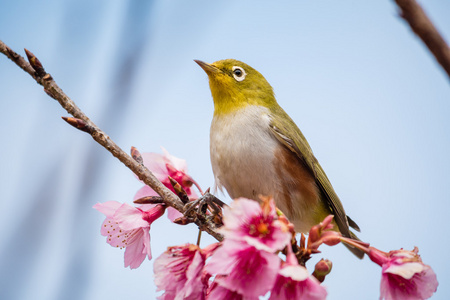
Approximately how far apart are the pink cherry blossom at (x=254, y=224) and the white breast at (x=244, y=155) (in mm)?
1615

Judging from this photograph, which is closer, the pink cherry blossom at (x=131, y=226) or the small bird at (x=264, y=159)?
the pink cherry blossom at (x=131, y=226)

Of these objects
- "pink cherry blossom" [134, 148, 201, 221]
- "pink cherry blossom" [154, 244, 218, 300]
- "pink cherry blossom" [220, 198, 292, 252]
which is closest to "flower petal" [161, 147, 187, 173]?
"pink cherry blossom" [134, 148, 201, 221]

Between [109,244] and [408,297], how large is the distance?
6.07ft

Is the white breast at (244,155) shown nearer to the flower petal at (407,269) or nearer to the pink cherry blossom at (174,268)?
the pink cherry blossom at (174,268)

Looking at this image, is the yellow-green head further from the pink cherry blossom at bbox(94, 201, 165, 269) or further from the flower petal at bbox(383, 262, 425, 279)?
the flower petal at bbox(383, 262, 425, 279)

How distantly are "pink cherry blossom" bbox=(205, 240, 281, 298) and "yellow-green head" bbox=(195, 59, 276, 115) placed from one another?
2381 mm

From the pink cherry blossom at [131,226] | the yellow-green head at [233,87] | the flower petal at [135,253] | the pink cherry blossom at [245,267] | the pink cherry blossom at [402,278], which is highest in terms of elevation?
the yellow-green head at [233,87]

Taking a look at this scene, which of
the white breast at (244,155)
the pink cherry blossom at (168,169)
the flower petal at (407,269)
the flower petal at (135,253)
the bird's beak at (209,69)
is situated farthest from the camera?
the bird's beak at (209,69)

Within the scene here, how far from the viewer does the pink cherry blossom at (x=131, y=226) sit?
8.75 ft

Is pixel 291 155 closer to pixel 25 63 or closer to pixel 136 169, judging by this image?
pixel 136 169

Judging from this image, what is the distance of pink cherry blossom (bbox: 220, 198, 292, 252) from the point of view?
1.94 m

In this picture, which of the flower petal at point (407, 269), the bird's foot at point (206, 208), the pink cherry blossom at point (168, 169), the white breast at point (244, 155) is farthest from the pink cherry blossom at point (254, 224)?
the white breast at point (244, 155)

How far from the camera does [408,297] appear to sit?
221cm

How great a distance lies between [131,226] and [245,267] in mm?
905
